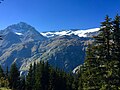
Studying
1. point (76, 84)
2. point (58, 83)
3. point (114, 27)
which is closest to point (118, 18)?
point (114, 27)

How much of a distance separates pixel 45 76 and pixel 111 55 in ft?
310

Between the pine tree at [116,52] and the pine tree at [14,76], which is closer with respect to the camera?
the pine tree at [116,52]

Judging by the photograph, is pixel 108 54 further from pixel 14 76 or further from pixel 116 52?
pixel 14 76

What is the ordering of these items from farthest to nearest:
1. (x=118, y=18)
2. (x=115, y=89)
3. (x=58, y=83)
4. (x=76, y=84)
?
(x=76, y=84), (x=58, y=83), (x=118, y=18), (x=115, y=89)

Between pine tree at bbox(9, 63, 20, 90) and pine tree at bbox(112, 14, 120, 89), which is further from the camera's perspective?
pine tree at bbox(9, 63, 20, 90)

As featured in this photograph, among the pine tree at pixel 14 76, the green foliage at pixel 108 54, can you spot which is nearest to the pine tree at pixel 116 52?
the green foliage at pixel 108 54

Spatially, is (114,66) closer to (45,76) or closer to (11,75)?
(45,76)

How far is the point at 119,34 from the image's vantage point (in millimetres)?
33031

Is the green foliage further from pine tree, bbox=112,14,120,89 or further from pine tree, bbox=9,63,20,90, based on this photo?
pine tree, bbox=9,63,20,90

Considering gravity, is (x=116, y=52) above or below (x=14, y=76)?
above

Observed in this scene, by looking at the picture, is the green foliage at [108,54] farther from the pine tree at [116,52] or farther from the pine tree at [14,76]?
the pine tree at [14,76]

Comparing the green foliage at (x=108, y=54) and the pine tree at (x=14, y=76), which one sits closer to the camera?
the green foliage at (x=108, y=54)

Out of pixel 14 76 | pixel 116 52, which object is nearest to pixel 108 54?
pixel 116 52

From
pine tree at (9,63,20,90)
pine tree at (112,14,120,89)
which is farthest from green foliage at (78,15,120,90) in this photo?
pine tree at (9,63,20,90)
